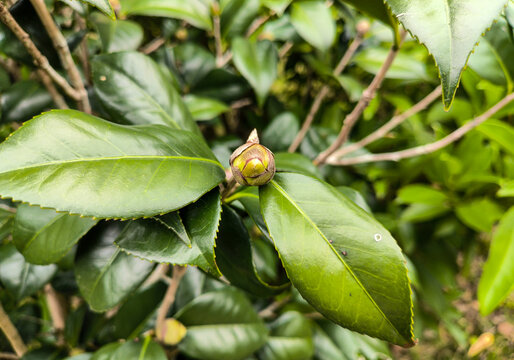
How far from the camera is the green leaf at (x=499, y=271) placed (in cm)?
71

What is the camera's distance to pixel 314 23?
29.0 inches

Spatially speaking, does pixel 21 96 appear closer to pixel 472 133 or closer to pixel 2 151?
pixel 2 151

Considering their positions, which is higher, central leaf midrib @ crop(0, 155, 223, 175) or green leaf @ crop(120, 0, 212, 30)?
green leaf @ crop(120, 0, 212, 30)

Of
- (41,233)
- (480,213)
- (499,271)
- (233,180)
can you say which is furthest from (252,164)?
(480,213)

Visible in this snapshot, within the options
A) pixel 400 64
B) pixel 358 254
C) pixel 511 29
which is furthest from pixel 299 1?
pixel 358 254

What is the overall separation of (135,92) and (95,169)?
8.3 inches

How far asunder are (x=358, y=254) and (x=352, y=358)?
1.98 feet

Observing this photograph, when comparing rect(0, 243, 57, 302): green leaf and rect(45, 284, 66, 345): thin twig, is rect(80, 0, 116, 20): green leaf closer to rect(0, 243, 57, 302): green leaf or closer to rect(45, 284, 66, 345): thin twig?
rect(0, 243, 57, 302): green leaf

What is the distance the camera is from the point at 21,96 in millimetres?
632

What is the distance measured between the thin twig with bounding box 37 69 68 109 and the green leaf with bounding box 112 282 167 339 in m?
0.39

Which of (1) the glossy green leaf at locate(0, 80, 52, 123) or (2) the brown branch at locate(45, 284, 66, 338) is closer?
Answer: (1) the glossy green leaf at locate(0, 80, 52, 123)

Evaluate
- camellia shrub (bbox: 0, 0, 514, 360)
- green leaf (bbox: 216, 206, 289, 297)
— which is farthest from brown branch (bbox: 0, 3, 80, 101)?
green leaf (bbox: 216, 206, 289, 297)

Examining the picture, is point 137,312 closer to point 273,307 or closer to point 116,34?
point 273,307

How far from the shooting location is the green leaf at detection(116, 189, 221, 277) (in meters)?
0.35
